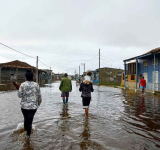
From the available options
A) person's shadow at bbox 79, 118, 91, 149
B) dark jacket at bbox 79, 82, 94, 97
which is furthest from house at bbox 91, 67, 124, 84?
person's shadow at bbox 79, 118, 91, 149

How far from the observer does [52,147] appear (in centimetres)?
335

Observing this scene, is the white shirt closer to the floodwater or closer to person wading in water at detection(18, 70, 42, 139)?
person wading in water at detection(18, 70, 42, 139)

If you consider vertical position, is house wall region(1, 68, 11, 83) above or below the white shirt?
above

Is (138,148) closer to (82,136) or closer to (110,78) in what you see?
(82,136)

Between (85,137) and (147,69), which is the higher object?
(147,69)

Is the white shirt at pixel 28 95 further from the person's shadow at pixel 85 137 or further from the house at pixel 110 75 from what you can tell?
the house at pixel 110 75

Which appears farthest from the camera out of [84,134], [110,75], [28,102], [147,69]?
[110,75]

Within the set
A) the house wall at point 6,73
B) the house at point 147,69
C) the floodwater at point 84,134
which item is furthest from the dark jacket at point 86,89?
the house wall at point 6,73

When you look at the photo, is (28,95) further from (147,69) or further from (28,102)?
(147,69)

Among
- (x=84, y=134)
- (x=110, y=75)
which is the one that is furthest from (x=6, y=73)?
(x=84, y=134)

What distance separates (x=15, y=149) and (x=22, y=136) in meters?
0.71

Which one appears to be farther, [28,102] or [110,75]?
[110,75]

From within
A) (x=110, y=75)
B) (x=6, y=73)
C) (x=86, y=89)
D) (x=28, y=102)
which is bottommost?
(x=28, y=102)

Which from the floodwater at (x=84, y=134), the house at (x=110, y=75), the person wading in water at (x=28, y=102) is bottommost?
the floodwater at (x=84, y=134)
